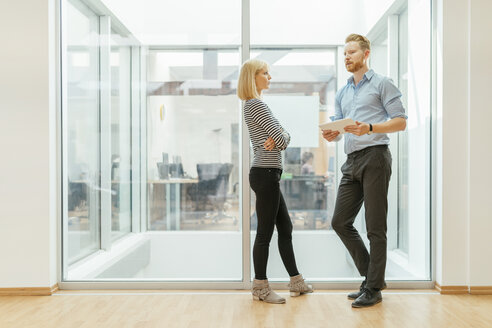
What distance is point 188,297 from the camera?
10.4 feet

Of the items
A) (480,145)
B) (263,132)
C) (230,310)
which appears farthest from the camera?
(480,145)

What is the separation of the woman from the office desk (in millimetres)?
769

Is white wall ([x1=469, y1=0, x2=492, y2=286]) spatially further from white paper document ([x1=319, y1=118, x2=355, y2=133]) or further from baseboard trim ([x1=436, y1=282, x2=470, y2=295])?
white paper document ([x1=319, y1=118, x2=355, y2=133])

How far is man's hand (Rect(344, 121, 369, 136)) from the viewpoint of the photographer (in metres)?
2.74

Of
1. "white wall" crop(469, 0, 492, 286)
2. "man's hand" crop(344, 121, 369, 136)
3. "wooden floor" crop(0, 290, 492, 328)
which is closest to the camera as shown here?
"wooden floor" crop(0, 290, 492, 328)

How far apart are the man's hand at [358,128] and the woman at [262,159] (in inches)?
16.1

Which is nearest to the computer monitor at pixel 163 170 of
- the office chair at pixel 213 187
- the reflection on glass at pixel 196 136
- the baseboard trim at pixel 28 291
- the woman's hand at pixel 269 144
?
the reflection on glass at pixel 196 136

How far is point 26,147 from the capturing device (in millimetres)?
3238

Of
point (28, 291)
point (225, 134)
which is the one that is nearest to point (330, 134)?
point (225, 134)

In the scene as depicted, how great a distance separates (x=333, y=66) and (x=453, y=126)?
95cm

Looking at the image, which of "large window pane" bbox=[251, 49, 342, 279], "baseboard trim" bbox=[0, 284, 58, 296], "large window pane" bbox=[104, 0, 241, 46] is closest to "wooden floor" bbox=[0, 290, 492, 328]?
"baseboard trim" bbox=[0, 284, 58, 296]

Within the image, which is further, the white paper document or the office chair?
the office chair

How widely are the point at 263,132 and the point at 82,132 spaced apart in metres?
1.52

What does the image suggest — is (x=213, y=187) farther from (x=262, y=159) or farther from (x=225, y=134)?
(x=262, y=159)
